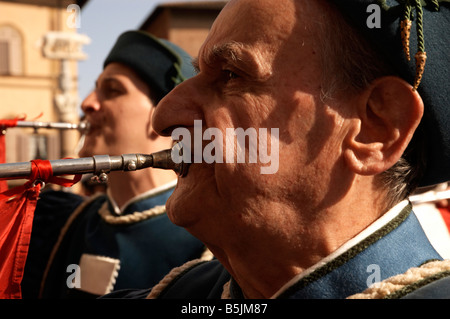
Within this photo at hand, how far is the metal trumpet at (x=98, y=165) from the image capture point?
153 centimetres

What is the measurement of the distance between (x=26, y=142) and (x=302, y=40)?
22871mm

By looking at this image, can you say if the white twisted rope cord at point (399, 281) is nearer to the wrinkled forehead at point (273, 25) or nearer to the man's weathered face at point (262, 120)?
the man's weathered face at point (262, 120)

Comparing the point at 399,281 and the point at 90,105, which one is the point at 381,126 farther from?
the point at 90,105

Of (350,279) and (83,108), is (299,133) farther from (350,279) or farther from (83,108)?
(83,108)

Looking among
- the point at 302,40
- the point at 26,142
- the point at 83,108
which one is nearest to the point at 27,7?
the point at 26,142

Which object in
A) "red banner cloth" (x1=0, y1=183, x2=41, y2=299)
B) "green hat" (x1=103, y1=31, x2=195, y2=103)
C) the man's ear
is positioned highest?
"green hat" (x1=103, y1=31, x2=195, y2=103)

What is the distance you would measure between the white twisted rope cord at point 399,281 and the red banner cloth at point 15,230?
2.56 ft

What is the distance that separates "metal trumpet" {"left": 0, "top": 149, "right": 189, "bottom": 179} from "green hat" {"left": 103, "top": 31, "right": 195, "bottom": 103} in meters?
1.97

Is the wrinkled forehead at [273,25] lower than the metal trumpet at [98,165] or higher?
higher

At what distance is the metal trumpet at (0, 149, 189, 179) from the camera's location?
153 cm

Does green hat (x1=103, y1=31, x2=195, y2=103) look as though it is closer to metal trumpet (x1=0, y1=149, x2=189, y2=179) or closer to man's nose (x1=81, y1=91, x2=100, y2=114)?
man's nose (x1=81, y1=91, x2=100, y2=114)

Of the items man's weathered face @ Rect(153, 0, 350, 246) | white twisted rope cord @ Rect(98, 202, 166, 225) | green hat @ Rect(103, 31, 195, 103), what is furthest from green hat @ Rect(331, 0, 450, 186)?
green hat @ Rect(103, 31, 195, 103)

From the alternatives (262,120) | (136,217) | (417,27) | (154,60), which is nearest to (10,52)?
(154,60)

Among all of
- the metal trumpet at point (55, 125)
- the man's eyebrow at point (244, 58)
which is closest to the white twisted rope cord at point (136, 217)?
the metal trumpet at point (55, 125)
